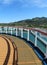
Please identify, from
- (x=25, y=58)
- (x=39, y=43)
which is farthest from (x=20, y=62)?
(x=39, y=43)

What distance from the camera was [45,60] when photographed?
14.1 metres

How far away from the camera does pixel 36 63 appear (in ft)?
43.9

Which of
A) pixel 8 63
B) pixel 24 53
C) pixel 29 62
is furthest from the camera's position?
pixel 24 53

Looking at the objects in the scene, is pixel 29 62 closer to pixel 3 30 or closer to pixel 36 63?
pixel 36 63

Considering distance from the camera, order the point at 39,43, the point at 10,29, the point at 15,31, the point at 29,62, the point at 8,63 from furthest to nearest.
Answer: the point at 10,29
the point at 15,31
the point at 39,43
the point at 29,62
the point at 8,63

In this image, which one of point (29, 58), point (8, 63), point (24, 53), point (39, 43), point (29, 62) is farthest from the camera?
point (39, 43)

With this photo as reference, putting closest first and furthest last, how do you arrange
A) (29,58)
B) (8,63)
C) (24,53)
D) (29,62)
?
(8,63) → (29,62) → (29,58) → (24,53)

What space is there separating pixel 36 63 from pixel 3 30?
87.4ft

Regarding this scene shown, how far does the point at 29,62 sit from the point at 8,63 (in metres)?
1.34

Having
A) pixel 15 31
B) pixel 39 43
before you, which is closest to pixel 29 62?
pixel 39 43

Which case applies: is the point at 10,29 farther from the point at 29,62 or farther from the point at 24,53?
the point at 29,62

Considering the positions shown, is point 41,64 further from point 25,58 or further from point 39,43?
point 39,43

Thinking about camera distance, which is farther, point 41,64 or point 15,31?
point 15,31

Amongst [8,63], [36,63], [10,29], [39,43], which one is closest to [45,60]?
[36,63]
